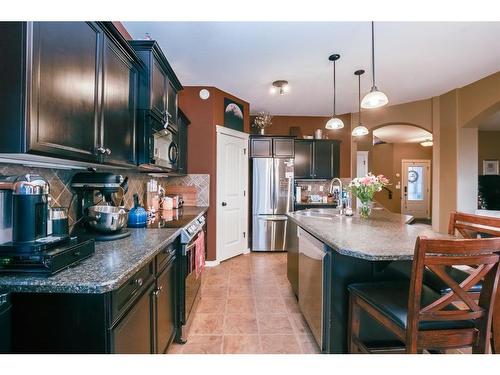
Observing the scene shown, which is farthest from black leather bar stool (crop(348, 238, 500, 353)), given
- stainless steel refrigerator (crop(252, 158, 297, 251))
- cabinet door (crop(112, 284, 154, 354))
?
stainless steel refrigerator (crop(252, 158, 297, 251))

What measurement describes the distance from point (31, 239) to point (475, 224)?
8.59 ft

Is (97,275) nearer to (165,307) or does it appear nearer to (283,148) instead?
(165,307)

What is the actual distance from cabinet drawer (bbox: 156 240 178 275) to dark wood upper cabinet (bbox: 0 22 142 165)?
67cm

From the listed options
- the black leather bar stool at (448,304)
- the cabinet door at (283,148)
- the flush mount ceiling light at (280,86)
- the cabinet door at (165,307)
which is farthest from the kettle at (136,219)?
the cabinet door at (283,148)

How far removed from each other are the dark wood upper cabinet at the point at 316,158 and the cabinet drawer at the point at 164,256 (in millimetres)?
3651

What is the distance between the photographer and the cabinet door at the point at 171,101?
2.47 m

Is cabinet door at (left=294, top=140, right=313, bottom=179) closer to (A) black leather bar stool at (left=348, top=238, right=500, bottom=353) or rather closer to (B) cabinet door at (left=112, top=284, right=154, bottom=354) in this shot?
(A) black leather bar stool at (left=348, top=238, right=500, bottom=353)

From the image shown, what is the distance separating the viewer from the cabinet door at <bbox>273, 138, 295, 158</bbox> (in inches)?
186

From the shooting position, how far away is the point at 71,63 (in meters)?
1.18

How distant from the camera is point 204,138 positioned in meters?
3.96

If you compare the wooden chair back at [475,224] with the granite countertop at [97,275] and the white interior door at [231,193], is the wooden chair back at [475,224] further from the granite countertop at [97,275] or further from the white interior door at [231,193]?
the white interior door at [231,193]

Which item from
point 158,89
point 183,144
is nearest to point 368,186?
point 158,89
